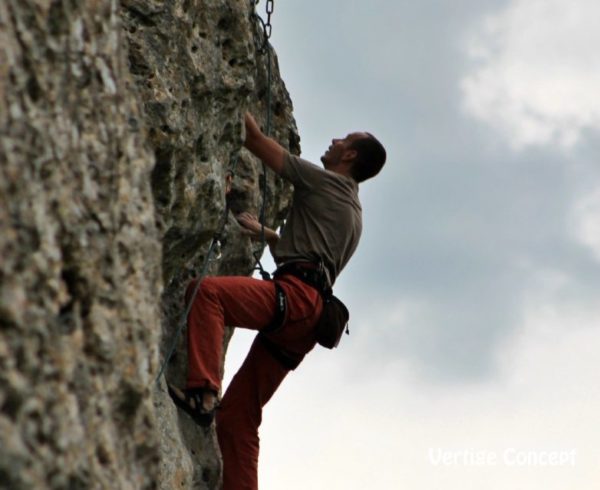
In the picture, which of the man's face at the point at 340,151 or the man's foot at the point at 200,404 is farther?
the man's face at the point at 340,151

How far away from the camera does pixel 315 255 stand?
9.34m

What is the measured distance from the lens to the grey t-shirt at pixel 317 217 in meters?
9.38

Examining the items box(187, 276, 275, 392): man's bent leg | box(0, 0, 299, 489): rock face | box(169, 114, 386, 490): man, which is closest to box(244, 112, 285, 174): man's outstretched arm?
box(169, 114, 386, 490): man

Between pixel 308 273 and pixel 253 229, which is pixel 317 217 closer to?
pixel 308 273

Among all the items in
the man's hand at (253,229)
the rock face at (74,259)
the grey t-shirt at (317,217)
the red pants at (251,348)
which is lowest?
the rock face at (74,259)

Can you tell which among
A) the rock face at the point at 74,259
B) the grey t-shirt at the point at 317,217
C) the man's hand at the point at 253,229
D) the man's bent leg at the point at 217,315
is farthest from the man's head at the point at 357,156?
the rock face at the point at 74,259

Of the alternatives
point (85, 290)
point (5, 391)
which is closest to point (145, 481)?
point (85, 290)

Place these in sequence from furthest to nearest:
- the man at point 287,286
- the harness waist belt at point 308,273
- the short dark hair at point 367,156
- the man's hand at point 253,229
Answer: the man's hand at point 253,229
the short dark hair at point 367,156
the harness waist belt at point 308,273
the man at point 287,286

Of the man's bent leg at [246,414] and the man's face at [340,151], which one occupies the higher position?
the man's face at [340,151]

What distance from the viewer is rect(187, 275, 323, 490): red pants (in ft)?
28.1

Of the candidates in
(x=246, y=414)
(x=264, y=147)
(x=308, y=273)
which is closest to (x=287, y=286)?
(x=308, y=273)

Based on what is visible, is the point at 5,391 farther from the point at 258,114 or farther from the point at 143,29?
the point at 258,114

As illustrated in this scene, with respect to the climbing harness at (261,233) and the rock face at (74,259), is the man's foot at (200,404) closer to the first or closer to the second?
the climbing harness at (261,233)

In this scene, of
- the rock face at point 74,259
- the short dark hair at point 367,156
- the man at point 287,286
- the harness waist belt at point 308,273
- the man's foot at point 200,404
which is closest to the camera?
the rock face at point 74,259
